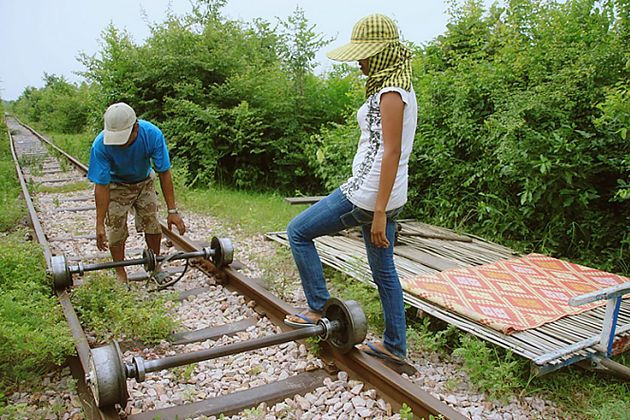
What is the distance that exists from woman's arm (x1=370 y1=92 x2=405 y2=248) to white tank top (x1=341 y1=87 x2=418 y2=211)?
0.27 ft

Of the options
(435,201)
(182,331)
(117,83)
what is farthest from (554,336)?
(117,83)

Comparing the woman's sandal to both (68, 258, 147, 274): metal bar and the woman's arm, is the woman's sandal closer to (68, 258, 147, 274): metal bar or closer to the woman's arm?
the woman's arm

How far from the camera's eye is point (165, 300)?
4406 millimetres

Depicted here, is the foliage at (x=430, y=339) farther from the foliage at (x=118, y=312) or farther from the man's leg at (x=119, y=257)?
the man's leg at (x=119, y=257)

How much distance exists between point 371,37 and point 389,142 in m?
0.58

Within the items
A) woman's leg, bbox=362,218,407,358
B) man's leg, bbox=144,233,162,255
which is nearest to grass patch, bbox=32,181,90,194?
man's leg, bbox=144,233,162,255

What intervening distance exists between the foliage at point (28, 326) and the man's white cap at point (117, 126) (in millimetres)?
1311

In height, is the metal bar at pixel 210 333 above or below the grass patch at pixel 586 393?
above

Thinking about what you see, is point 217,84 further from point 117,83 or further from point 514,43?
Answer: point 514,43

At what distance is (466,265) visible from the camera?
16.3ft

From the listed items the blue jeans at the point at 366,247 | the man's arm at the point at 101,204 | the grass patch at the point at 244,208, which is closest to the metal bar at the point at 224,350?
the blue jeans at the point at 366,247

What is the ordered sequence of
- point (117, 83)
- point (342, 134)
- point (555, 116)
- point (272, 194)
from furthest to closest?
point (117, 83) < point (272, 194) < point (342, 134) < point (555, 116)

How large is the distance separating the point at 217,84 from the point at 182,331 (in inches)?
338

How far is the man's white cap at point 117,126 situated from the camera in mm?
4148
